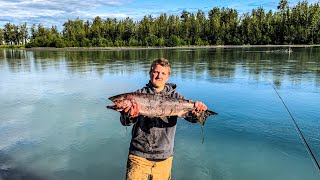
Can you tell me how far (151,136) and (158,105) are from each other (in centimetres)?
42

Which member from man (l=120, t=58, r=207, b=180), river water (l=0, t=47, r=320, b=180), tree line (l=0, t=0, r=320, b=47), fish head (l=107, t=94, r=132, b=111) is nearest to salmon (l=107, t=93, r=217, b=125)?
fish head (l=107, t=94, r=132, b=111)

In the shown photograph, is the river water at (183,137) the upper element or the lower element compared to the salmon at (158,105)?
lower

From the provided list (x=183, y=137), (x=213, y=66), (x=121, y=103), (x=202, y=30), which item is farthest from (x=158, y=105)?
(x=202, y=30)

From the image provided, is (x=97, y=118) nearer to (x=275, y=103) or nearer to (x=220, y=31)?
(x=275, y=103)

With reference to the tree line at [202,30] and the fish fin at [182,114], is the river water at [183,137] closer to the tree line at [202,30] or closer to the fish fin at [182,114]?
the fish fin at [182,114]

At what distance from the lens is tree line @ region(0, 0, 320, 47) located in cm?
11925

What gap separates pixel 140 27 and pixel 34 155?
124 metres

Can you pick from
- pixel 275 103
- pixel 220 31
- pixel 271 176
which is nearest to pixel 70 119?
pixel 271 176

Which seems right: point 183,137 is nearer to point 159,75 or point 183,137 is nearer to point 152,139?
point 152,139

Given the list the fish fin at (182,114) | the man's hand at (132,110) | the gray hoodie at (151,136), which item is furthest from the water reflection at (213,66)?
the man's hand at (132,110)

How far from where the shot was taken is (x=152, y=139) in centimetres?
461

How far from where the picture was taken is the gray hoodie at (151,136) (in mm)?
4609

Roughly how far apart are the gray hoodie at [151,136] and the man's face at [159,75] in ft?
0.39

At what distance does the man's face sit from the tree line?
4523 inches
